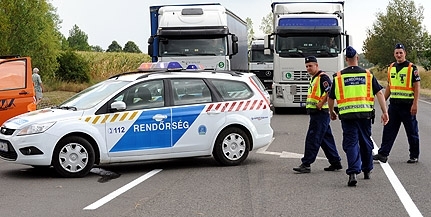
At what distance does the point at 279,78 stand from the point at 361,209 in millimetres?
14931

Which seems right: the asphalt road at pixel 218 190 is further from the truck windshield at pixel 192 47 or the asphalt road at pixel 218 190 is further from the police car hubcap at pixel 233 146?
the truck windshield at pixel 192 47

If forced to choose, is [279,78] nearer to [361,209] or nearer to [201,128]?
[201,128]

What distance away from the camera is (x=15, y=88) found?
49.7 feet

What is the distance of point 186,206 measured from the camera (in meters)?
8.30

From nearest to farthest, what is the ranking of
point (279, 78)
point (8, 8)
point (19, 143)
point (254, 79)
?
point (19, 143)
point (254, 79)
point (279, 78)
point (8, 8)

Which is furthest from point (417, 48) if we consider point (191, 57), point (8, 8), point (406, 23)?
point (191, 57)

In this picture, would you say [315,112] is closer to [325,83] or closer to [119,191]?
[325,83]

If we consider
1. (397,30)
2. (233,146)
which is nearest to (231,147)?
(233,146)

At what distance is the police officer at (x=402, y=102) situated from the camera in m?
11.5

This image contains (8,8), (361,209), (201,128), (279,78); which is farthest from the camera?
(8,8)

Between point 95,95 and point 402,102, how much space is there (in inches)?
187

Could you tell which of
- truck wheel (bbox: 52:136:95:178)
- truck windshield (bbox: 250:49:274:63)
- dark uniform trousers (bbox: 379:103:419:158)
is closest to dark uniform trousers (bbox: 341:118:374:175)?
dark uniform trousers (bbox: 379:103:419:158)

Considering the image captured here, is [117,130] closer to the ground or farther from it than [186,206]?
farther from it

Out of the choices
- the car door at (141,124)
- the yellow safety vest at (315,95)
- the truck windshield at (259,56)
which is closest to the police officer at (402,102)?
the yellow safety vest at (315,95)
